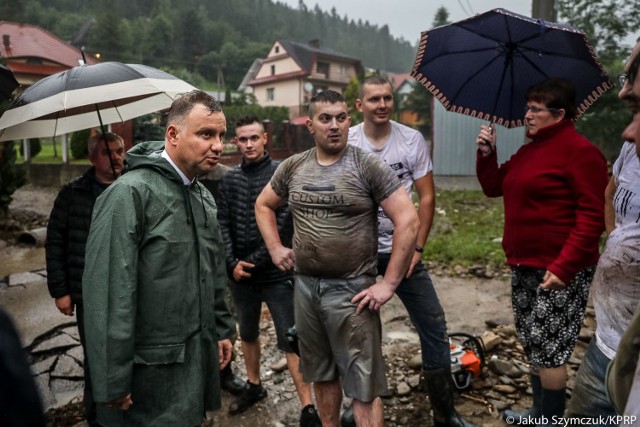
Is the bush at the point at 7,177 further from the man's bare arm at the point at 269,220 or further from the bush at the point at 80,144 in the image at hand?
the bush at the point at 80,144

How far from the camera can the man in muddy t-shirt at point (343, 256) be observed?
8.30 feet

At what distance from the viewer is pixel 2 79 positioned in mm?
3041

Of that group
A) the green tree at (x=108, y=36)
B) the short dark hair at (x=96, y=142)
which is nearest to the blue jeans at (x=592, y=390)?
the short dark hair at (x=96, y=142)

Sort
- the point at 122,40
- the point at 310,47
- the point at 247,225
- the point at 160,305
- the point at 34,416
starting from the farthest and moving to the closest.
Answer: the point at 122,40
the point at 310,47
the point at 247,225
the point at 160,305
the point at 34,416

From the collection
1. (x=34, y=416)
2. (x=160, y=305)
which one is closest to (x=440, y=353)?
(x=160, y=305)

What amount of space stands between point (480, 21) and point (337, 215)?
1.60 meters

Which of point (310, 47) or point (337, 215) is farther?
point (310, 47)

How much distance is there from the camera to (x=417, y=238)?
10.2 feet

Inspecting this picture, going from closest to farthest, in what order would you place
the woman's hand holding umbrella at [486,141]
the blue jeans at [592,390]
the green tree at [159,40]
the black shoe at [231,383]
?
the blue jeans at [592,390]
the woman's hand holding umbrella at [486,141]
the black shoe at [231,383]
the green tree at [159,40]

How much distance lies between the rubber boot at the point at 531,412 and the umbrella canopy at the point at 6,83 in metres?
3.90

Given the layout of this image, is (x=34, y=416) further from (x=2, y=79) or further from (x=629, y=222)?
(x=2, y=79)

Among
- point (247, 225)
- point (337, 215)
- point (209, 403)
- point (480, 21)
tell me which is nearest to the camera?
point (209, 403)

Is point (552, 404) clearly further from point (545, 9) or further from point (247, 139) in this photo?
point (545, 9)

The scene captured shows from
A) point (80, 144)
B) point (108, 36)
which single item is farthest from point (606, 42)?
point (108, 36)
